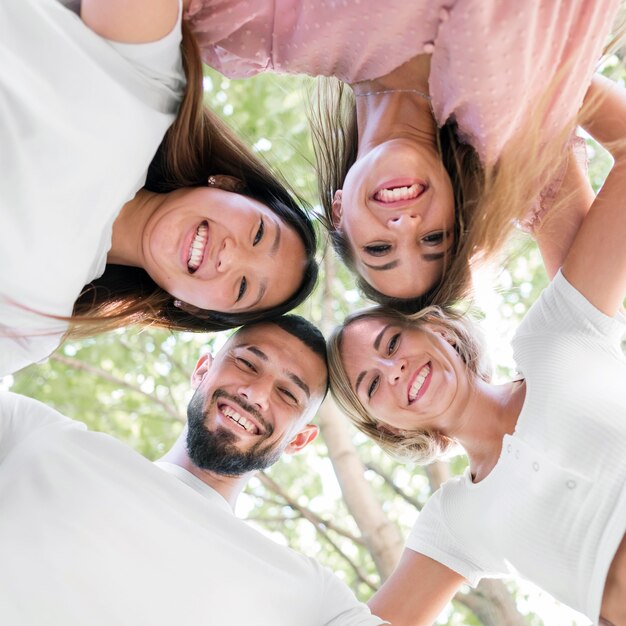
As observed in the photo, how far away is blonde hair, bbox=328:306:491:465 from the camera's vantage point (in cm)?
285

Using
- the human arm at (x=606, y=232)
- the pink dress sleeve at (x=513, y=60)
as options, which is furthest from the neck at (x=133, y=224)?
the human arm at (x=606, y=232)

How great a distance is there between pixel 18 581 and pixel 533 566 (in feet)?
4.92

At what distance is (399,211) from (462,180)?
249 millimetres

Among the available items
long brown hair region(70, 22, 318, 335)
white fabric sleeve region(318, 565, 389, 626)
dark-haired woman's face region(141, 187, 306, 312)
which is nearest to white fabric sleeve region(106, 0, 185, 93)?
long brown hair region(70, 22, 318, 335)

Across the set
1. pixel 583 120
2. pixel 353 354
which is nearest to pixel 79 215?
pixel 353 354

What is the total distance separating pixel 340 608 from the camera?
102 inches

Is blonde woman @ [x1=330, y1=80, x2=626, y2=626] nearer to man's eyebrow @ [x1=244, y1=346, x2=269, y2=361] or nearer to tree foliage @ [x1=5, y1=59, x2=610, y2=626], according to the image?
man's eyebrow @ [x1=244, y1=346, x2=269, y2=361]

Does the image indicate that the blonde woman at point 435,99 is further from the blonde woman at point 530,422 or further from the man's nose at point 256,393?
the man's nose at point 256,393

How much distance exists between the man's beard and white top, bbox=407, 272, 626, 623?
763mm

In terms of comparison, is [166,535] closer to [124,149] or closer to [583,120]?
[124,149]

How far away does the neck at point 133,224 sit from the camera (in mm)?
2543

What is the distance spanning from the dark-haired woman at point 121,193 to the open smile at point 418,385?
0.49 m

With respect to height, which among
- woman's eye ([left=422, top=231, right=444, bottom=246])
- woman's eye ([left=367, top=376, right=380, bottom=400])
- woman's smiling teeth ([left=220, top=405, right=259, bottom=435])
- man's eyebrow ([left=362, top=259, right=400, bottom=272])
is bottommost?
woman's smiling teeth ([left=220, top=405, right=259, bottom=435])

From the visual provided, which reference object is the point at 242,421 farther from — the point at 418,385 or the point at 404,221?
the point at 404,221
